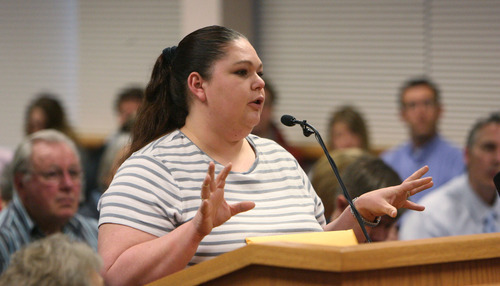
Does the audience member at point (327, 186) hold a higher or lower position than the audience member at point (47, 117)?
higher

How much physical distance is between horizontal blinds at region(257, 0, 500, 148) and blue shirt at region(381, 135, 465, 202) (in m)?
0.60

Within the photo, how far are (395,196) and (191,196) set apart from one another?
0.50m

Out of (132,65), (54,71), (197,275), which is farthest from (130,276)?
(54,71)

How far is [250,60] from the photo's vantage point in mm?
1902

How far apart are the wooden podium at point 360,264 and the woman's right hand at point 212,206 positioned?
0.42 feet

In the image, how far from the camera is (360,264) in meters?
1.31

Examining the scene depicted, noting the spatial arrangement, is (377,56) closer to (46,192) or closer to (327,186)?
(327,186)

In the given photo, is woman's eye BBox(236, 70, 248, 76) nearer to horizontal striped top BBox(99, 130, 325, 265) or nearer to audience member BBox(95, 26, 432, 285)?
audience member BBox(95, 26, 432, 285)

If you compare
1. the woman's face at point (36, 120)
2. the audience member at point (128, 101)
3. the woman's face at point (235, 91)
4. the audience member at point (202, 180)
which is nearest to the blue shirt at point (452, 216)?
the audience member at point (202, 180)

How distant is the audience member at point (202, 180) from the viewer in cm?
166

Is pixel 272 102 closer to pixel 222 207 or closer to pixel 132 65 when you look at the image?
pixel 132 65

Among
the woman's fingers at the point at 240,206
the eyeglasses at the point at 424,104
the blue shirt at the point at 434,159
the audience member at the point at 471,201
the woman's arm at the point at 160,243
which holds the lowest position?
the blue shirt at the point at 434,159

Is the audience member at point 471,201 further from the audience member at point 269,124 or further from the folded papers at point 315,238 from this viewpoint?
the folded papers at point 315,238

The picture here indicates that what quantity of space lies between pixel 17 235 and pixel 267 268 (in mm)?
1732
